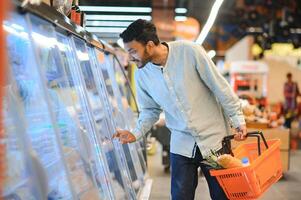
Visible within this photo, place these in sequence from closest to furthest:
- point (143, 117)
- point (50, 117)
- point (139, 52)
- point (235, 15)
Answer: point (50, 117) < point (139, 52) < point (143, 117) < point (235, 15)

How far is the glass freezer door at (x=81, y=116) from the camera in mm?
3291

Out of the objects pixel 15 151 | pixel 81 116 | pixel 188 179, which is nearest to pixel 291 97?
pixel 188 179

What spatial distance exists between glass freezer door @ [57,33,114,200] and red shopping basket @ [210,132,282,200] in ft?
2.94

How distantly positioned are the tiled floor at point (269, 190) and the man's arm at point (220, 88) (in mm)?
2884

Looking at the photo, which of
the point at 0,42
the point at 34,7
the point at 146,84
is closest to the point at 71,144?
the point at 146,84

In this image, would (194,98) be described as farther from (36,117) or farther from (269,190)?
(269,190)

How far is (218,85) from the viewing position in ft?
10.6

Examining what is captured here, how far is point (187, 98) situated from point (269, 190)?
3983 millimetres

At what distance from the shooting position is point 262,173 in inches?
118

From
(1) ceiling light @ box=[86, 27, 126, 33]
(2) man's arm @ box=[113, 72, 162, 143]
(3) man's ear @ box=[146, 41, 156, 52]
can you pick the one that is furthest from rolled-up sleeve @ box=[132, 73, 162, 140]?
(1) ceiling light @ box=[86, 27, 126, 33]

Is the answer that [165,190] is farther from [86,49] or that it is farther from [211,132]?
[211,132]

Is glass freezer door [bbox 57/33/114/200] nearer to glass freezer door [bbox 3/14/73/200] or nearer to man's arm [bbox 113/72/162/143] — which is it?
man's arm [bbox 113/72/162/143]

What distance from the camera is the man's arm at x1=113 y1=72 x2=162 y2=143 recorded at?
3688 millimetres

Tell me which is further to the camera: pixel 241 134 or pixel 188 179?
pixel 188 179
